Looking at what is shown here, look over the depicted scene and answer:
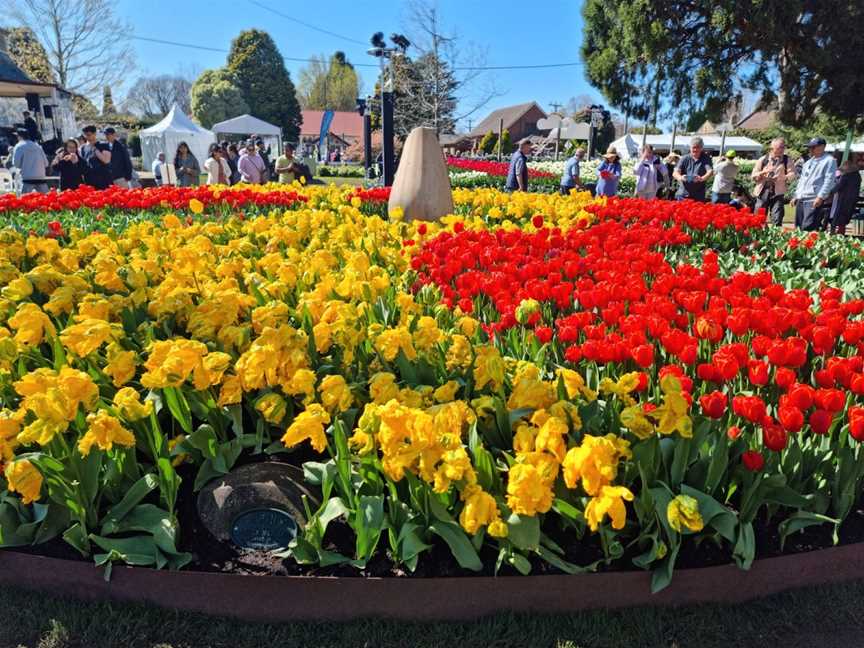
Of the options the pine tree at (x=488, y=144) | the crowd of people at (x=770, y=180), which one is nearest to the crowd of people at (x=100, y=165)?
the crowd of people at (x=770, y=180)

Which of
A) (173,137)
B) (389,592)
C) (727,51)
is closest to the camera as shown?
(389,592)

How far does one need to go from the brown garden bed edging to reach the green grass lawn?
35 millimetres

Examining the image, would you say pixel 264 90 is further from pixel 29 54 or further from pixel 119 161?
pixel 119 161

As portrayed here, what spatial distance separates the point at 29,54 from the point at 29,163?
42.3 m

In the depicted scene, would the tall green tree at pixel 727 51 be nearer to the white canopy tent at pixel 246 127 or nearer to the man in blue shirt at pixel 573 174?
the man in blue shirt at pixel 573 174

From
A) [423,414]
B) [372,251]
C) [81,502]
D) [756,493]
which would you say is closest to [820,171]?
[372,251]

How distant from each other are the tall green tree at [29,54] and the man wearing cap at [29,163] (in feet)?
125

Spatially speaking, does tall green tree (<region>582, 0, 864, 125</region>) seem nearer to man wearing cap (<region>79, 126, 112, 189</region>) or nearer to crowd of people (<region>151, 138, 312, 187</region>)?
crowd of people (<region>151, 138, 312, 187</region>)

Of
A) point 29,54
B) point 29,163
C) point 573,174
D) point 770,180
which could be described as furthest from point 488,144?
point 29,163

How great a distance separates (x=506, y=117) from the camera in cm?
9044

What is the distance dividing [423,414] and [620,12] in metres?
22.4

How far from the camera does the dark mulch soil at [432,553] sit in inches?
101

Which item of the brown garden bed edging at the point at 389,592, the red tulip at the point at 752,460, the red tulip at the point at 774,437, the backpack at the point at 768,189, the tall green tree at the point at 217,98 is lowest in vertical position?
the brown garden bed edging at the point at 389,592

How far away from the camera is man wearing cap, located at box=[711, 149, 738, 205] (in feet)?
37.8
